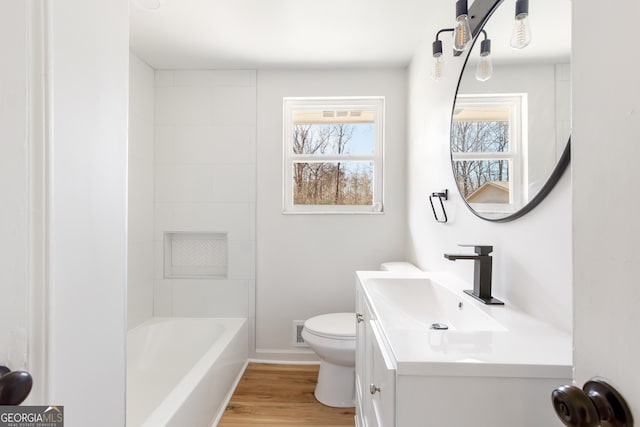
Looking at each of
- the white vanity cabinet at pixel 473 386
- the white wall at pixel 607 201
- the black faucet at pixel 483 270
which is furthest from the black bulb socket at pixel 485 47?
the white vanity cabinet at pixel 473 386

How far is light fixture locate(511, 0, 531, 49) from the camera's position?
927 mm

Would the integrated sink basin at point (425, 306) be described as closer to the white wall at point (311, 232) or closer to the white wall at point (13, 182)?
the white wall at point (13, 182)

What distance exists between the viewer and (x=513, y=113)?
101cm

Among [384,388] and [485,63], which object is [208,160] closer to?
[485,63]

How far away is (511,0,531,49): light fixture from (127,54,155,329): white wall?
2232 millimetres

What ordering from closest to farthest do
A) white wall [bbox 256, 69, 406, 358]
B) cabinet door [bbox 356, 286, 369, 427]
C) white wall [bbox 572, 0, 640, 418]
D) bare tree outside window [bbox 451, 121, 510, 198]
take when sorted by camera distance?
white wall [bbox 572, 0, 640, 418] → bare tree outside window [bbox 451, 121, 510, 198] → cabinet door [bbox 356, 286, 369, 427] → white wall [bbox 256, 69, 406, 358]

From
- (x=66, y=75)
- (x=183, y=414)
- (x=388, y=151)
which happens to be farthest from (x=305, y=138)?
(x=66, y=75)

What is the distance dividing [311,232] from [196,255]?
0.95 metres

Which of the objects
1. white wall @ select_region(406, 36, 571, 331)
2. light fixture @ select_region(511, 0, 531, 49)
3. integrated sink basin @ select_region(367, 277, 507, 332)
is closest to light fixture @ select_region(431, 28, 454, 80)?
white wall @ select_region(406, 36, 571, 331)

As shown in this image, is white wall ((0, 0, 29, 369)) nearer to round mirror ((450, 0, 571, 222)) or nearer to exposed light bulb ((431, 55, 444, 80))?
round mirror ((450, 0, 571, 222))

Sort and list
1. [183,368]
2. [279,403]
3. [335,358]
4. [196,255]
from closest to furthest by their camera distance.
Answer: [335,358]
[279,403]
[183,368]
[196,255]

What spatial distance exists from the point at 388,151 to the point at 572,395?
2177 millimetres

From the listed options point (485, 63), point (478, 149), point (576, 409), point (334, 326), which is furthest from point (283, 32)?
point (576, 409)

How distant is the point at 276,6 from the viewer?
67.6 inches
